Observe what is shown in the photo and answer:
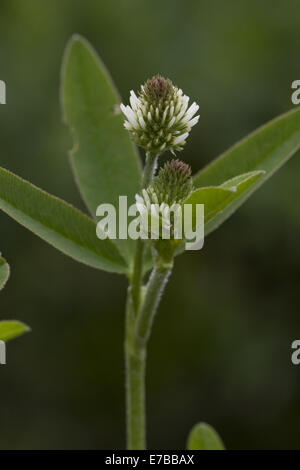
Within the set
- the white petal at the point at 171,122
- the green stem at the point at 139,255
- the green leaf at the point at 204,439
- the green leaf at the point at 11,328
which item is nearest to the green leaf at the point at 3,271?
the green leaf at the point at 11,328

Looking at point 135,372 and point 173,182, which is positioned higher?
point 173,182

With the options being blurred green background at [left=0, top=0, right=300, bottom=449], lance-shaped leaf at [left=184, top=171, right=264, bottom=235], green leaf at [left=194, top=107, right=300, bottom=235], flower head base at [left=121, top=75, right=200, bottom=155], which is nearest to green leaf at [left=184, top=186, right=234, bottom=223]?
lance-shaped leaf at [left=184, top=171, right=264, bottom=235]

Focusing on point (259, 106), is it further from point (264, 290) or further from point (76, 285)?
point (76, 285)

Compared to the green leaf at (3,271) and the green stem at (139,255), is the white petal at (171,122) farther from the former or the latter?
the green leaf at (3,271)

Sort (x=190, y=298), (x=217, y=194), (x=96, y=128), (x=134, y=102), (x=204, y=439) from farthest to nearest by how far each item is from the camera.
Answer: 1. (x=190, y=298)
2. (x=96, y=128)
3. (x=204, y=439)
4. (x=134, y=102)
5. (x=217, y=194)

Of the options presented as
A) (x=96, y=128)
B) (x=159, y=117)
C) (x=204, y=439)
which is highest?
(x=96, y=128)

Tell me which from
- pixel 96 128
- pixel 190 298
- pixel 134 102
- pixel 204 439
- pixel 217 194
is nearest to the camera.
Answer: pixel 217 194

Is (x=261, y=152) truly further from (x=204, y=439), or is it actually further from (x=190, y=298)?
(x=190, y=298)

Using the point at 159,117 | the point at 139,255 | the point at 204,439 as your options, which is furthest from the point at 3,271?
the point at 204,439
